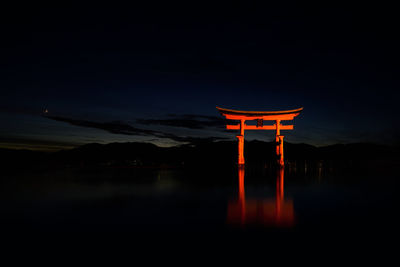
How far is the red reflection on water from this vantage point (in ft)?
14.3

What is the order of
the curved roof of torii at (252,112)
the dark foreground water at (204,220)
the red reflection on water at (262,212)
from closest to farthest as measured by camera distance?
the dark foreground water at (204,220) < the red reflection on water at (262,212) < the curved roof of torii at (252,112)

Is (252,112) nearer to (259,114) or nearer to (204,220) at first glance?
(259,114)

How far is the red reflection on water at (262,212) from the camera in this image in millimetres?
4363

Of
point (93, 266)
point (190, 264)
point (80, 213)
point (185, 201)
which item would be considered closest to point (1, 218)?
point (80, 213)

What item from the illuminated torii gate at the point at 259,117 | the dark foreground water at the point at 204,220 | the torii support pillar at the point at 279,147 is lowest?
the dark foreground water at the point at 204,220

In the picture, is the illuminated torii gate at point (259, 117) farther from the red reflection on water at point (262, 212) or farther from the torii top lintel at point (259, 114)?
the red reflection on water at point (262, 212)

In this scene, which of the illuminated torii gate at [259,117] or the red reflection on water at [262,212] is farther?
the illuminated torii gate at [259,117]

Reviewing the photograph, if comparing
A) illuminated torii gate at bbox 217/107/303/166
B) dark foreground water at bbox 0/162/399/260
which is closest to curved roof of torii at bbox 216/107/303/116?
illuminated torii gate at bbox 217/107/303/166

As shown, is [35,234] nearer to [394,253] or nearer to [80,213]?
[80,213]

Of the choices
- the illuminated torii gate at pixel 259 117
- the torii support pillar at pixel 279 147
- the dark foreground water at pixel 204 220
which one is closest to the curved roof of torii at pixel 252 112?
the illuminated torii gate at pixel 259 117

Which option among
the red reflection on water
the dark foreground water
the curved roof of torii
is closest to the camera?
the dark foreground water

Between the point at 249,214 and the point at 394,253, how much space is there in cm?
245

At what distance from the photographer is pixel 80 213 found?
525 cm

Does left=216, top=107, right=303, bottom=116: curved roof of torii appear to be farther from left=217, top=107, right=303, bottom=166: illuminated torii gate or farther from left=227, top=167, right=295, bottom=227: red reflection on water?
left=227, top=167, right=295, bottom=227: red reflection on water
